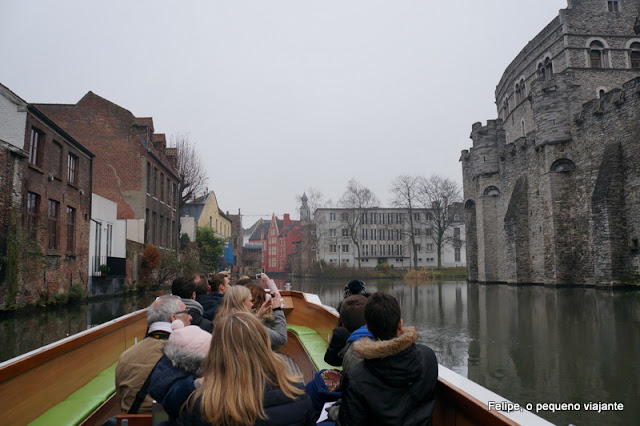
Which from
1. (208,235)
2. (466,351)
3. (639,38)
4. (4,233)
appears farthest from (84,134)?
(639,38)

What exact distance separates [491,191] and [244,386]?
36117mm

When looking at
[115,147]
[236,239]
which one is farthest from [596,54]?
[236,239]

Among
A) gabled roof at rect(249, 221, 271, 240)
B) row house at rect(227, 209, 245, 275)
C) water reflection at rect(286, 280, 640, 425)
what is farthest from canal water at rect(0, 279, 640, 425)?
gabled roof at rect(249, 221, 271, 240)

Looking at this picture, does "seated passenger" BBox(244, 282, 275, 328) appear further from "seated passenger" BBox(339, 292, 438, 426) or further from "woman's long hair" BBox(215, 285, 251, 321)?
"seated passenger" BBox(339, 292, 438, 426)

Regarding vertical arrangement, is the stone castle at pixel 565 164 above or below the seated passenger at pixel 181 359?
above

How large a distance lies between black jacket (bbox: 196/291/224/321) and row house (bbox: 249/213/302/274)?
211ft

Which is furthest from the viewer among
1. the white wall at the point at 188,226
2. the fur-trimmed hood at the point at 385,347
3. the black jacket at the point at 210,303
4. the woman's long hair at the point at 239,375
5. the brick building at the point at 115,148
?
the white wall at the point at 188,226

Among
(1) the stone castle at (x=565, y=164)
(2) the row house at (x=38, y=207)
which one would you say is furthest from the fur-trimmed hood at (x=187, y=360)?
(1) the stone castle at (x=565, y=164)

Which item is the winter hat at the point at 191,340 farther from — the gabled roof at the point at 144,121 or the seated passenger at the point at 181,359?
the gabled roof at the point at 144,121

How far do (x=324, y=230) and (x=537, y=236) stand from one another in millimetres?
39483

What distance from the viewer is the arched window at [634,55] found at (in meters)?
33.1

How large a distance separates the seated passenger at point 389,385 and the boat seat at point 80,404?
268 cm

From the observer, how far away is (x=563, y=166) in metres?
25.7

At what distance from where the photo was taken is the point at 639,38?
33.1 m
